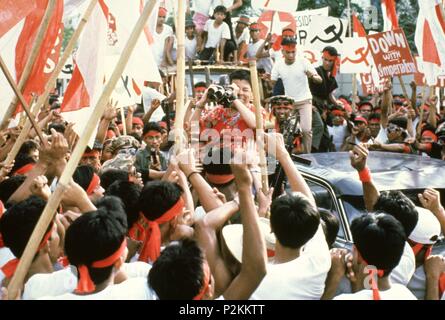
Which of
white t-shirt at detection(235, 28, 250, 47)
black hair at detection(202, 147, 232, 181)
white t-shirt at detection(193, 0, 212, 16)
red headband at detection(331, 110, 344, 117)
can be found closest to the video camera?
black hair at detection(202, 147, 232, 181)

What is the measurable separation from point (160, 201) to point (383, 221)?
116 centimetres

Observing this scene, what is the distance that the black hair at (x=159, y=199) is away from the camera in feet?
11.7

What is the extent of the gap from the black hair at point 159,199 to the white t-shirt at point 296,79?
601 cm

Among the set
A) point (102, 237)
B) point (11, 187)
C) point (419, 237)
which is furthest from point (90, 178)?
point (419, 237)

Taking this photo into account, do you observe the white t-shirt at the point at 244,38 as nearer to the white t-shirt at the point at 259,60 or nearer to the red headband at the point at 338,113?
the white t-shirt at the point at 259,60

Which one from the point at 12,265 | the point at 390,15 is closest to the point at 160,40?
the point at 390,15

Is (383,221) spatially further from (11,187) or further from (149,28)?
(149,28)

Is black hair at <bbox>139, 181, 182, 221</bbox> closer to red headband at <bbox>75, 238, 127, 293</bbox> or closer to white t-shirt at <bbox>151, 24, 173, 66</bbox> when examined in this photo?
red headband at <bbox>75, 238, 127, 293</bbox>

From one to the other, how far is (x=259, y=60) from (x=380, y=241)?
988 centimetres

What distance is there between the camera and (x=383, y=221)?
310 centimetres

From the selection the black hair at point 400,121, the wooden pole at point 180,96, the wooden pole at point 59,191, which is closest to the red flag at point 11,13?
the wooden pole at point 180,96

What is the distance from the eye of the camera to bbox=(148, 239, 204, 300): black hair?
8.84 feet

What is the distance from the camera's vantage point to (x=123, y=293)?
8.97 feet
